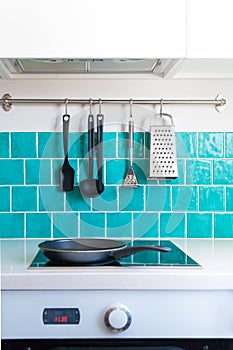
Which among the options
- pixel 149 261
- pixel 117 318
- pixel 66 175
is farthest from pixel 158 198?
pixel 117 318

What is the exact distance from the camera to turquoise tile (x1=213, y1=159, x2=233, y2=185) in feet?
6.63

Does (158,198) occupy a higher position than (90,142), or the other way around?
(90,142)

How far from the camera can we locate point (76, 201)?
201 centimetres

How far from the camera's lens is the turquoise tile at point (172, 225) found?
2016mm

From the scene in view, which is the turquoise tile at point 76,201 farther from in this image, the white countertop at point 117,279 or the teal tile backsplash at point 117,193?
the white countertop at point 117,279

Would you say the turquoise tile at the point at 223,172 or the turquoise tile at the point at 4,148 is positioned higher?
the turquoise tile at the point at 4,148

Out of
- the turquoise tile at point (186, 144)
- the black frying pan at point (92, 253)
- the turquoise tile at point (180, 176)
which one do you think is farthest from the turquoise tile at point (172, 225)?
the black frying pan at point (92, 253)

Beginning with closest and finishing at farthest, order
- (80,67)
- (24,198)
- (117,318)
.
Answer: (117,318) → (80,67) → (24,198)
